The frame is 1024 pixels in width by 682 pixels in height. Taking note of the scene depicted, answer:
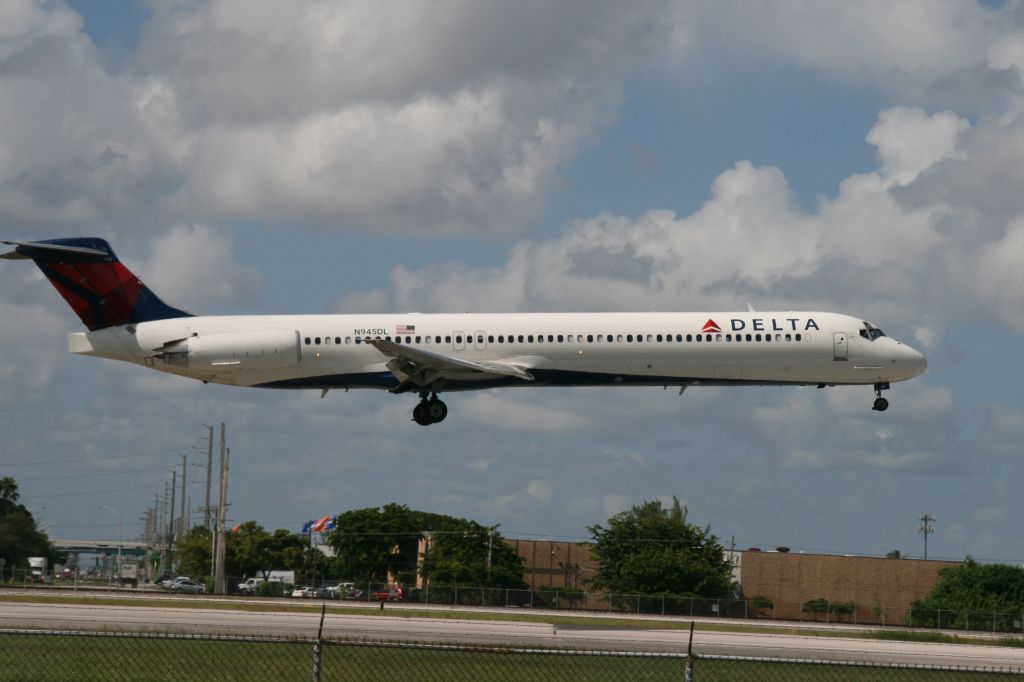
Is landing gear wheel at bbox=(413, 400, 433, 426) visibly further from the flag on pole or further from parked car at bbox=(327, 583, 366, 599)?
the flag on pole

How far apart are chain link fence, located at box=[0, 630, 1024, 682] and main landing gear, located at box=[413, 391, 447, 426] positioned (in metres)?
16.7

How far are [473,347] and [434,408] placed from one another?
Answer: 2.65 meters

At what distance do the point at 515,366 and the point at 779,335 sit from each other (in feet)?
28.2

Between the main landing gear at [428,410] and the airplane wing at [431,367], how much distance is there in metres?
0.66

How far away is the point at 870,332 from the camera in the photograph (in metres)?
44.0

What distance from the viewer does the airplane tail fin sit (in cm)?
4481

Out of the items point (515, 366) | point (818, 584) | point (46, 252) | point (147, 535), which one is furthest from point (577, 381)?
point (147, 535)

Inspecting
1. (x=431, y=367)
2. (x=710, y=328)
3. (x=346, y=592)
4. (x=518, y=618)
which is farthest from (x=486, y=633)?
(x=346, y=592)

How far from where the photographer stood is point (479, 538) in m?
74.2

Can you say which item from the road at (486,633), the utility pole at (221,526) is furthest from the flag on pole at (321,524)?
the road at (486,633)

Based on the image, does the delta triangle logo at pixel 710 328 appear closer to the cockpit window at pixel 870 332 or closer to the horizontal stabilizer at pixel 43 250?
the cockpit window at pixel 870 332

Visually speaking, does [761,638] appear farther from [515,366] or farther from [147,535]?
[147,535]

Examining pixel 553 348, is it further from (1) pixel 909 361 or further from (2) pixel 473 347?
(1) pixel 909 361

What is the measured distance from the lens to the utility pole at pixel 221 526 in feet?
214
